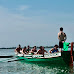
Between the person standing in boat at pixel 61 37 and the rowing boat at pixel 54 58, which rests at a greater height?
the person standing in boat at pixel 61 37

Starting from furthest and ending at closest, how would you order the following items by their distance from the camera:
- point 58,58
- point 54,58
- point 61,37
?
point 54,58 → point 58,58 → point 61,37

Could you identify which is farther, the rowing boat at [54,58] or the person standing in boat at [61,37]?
the person standing in boat at [61,37]

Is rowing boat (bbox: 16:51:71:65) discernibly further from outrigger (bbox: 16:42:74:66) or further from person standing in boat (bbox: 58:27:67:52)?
person standing in boat (bbox: 58:27:67:52)

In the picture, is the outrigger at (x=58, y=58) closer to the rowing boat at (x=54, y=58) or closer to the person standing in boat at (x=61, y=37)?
the rowing boat at (x=54, y=58)

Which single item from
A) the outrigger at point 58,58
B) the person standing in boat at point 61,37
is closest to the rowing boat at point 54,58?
the outrigger at point 58,58

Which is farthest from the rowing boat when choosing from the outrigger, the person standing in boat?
the person standing in boat

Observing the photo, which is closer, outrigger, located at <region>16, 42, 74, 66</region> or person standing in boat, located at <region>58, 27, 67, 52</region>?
outrigger, located at <region>16, 42, 74, 66</region>

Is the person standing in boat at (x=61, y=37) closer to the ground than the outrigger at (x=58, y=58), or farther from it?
farther from it

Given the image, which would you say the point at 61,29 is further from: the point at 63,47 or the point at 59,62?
the point at 59,62

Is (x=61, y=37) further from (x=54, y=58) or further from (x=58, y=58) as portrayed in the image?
(x=54, y=58)

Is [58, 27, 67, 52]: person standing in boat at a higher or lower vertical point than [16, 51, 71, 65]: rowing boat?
higher

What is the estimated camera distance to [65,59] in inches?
802

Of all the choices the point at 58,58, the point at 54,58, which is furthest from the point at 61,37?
the point at 54,58

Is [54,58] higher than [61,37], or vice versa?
[61,37]
